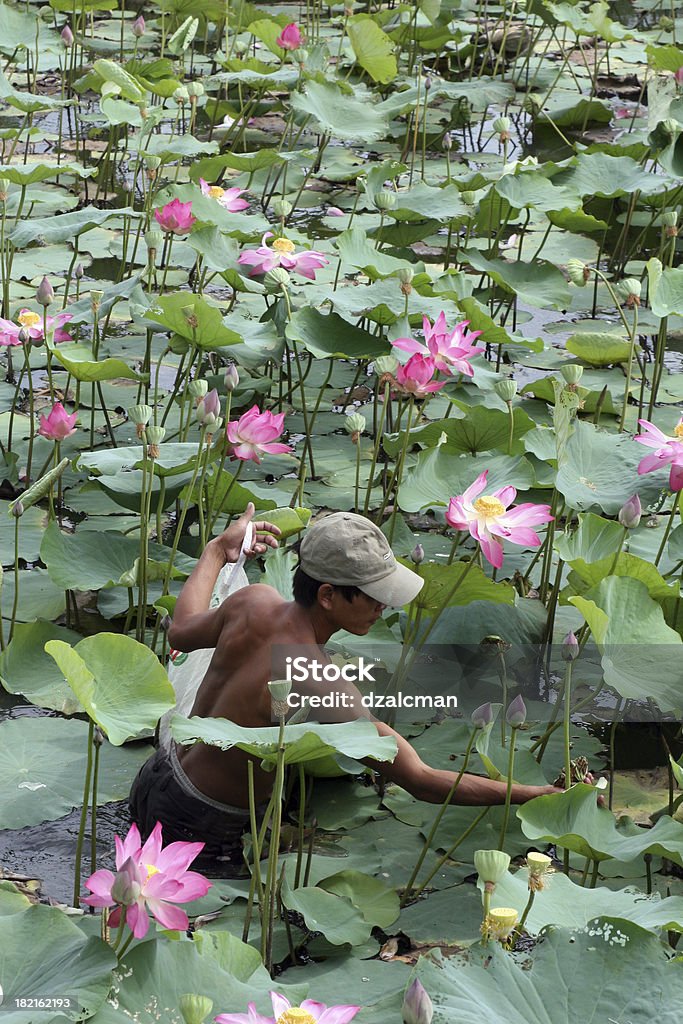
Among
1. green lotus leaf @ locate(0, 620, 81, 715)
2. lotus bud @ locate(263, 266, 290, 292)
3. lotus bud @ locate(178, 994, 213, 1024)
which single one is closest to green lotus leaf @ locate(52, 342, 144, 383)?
lotus bud @ locate(263, 266, 290, 292)

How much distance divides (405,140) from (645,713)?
3.74 metres

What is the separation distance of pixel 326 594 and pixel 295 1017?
0.75 meters

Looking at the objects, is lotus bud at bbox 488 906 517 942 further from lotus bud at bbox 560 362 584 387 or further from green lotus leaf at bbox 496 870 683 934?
lotus bud at bbox 560 362 584 387

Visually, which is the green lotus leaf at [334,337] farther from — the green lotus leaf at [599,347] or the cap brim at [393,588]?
the cap brim at [393,588]

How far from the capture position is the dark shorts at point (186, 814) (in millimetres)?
2330

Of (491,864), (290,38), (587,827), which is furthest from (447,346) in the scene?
(290,38)

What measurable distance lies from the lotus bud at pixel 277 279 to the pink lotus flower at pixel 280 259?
0.15 m

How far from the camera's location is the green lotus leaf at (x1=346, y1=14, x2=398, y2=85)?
5.50 meters

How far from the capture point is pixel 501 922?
1.75 metres

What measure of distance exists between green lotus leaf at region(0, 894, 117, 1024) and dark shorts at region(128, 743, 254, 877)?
547 millimetres

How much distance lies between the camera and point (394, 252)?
492 cm

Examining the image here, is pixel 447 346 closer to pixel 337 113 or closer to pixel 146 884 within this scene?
pixel 146 884

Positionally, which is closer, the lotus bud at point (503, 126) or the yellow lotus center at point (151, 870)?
the yellow lotus center at point (151, 870)

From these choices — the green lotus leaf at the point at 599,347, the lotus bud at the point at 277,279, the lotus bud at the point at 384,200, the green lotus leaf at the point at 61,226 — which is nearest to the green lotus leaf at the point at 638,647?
the lotus bud at the point at 277,279
